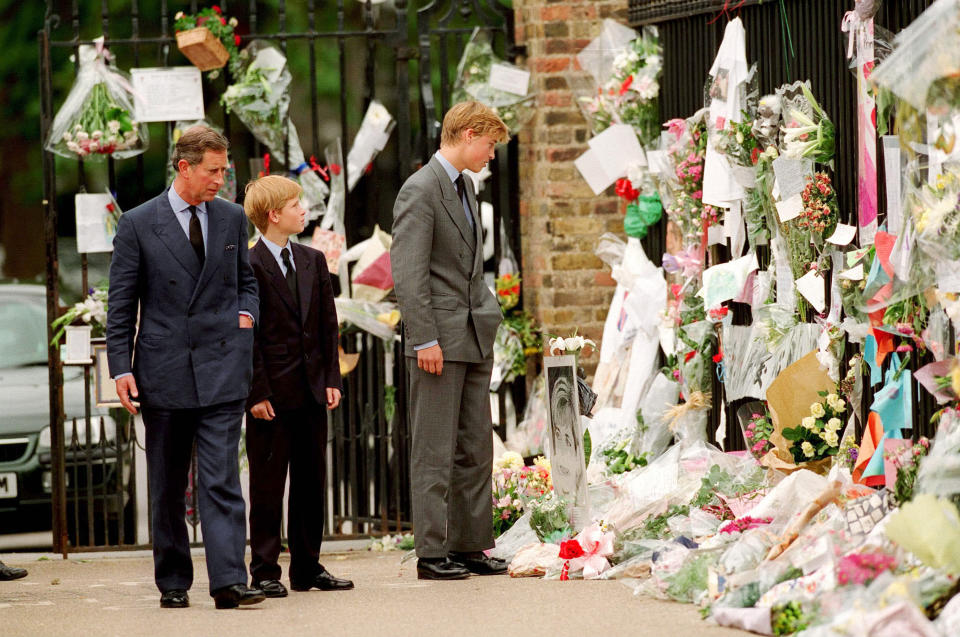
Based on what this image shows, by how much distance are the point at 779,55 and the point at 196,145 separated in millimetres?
2742

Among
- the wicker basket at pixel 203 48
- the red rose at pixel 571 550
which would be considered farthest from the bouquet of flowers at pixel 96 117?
the red rose at pixel 571 550

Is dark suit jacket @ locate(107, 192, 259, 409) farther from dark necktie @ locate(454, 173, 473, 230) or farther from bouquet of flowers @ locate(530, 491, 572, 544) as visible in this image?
bouquet of flowers @ locate(530, 491, 572, 544)

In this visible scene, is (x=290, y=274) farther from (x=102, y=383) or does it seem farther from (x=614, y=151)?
(x=614, y=151)

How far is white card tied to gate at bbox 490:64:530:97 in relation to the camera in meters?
8.25

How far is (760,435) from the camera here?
22.2 ft

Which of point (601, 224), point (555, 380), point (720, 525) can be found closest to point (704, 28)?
point (601, 224)

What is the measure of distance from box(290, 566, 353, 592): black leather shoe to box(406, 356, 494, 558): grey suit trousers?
1.14ft

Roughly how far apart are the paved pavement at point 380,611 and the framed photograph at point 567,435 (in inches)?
20.7

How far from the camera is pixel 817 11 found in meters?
6.66

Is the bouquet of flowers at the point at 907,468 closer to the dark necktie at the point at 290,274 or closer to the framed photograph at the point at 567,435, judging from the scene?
the framed photograph at the point at 567,435

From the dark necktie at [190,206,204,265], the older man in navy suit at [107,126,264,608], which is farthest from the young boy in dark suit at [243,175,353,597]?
the dark necktie at [190,206,204,265]

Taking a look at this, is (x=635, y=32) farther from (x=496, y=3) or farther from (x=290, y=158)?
(x=290, y=158)

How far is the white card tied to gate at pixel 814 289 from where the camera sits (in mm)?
6527

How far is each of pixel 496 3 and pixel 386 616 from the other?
4.05 meters
